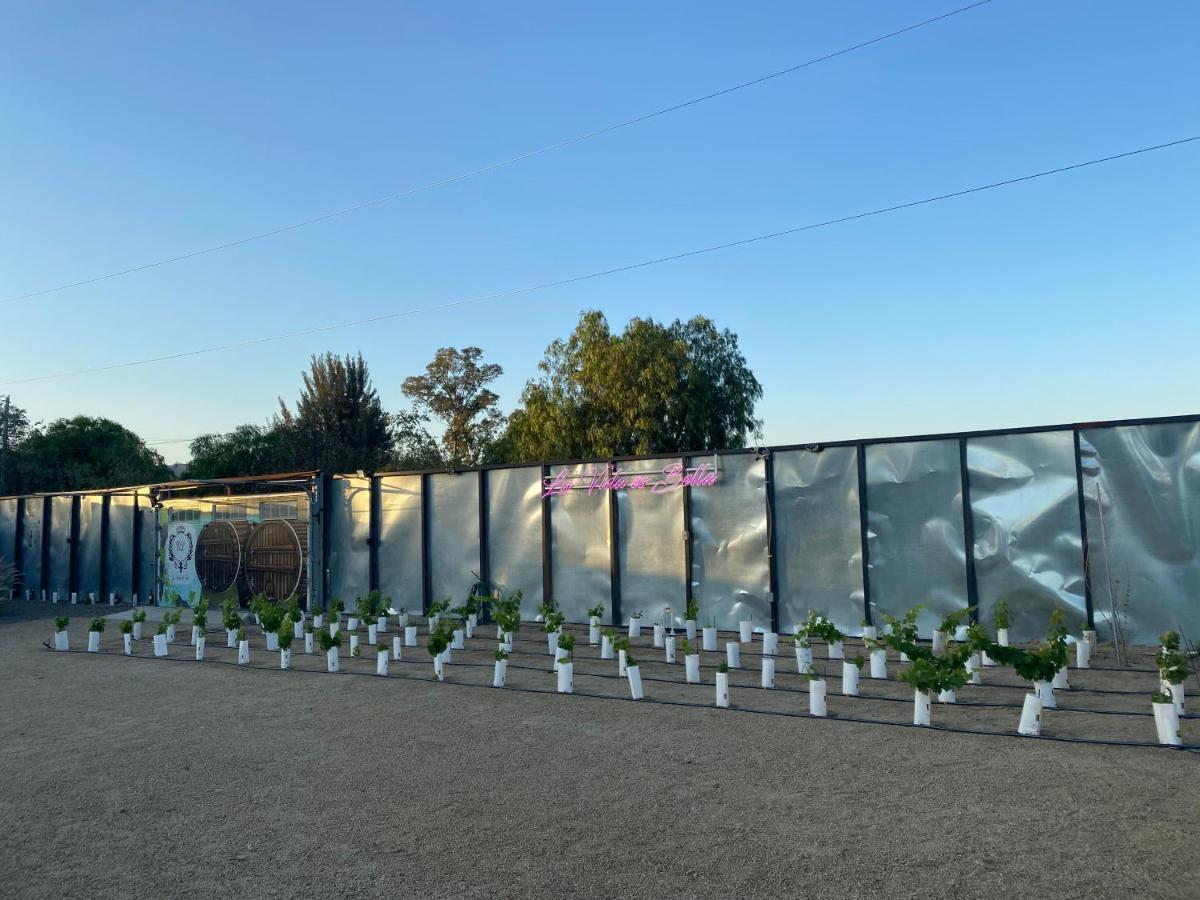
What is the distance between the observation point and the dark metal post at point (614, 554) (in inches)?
626

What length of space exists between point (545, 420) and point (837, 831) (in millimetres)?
37094

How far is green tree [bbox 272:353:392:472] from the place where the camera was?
55.7 meters

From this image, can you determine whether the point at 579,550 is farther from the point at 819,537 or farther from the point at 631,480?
the point at 819,537

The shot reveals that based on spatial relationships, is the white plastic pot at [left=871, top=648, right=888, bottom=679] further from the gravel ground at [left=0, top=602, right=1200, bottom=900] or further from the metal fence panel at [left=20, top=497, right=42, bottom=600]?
the metal fence panel at [left=20, top=497, right=42, bottom=600]

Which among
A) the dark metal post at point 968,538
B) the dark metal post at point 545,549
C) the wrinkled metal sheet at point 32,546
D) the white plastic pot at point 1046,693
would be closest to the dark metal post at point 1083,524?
the dark metal post at point 968,538

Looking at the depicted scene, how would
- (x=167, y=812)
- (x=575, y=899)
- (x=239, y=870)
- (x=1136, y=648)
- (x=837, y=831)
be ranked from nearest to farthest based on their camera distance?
(x=575, y=899) < (x=239, y=870) < (x=837, y=831) < (x=167, y=812) < (x=1136, y=648)

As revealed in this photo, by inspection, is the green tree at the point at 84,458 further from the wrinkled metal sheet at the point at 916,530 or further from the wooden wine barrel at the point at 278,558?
the wrinkled metal sheet at the point at 916,530

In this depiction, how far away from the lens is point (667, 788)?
6387 millimetres

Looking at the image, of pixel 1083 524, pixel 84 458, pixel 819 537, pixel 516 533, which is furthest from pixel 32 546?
pixel 84 458

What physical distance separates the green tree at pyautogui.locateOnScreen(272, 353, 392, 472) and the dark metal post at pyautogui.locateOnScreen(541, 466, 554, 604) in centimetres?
4071

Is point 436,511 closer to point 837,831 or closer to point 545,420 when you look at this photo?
point 837,831

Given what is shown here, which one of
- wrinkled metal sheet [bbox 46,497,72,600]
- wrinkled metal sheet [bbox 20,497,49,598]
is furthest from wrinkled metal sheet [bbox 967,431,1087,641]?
wrinkled metal sheet [bbox 20,497,49,598]

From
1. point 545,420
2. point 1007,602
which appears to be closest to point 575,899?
point 1007,602

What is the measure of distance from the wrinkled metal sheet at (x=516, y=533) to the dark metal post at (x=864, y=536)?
6307 mm
